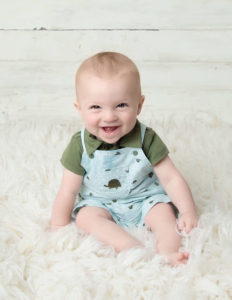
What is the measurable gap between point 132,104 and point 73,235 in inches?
12.9

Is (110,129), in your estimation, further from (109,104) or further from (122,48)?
(122,48)

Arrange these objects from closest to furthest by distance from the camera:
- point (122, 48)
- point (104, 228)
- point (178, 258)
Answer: point (178, 258) < point (104, 228) < point (122, 48)

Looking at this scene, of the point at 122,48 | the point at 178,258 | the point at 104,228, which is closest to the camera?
the point at 178,258

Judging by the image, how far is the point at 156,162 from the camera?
1114 millimetres

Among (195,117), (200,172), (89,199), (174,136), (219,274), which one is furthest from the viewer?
(195,117)

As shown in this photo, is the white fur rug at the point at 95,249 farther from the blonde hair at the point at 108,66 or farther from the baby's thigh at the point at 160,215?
the blonde hair at the point at 108,66

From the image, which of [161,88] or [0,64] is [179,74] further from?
[0,64]

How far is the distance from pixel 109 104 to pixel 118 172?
0.20 meters

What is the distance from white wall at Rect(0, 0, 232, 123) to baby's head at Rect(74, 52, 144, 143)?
31.4 inches

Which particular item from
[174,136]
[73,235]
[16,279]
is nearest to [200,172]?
[174,136]

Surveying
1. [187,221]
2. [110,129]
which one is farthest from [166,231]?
[110,129]

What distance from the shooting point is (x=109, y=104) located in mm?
997

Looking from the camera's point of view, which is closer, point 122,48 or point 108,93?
point 108,93

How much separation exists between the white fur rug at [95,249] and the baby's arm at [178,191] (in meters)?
0.03
